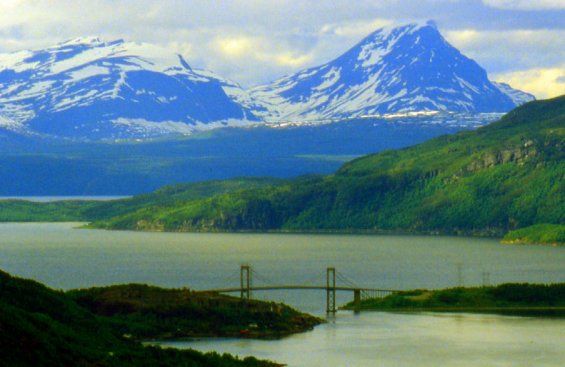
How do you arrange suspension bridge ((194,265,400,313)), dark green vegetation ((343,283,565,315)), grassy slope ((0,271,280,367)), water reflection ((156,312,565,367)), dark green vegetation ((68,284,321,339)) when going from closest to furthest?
1. grassy slope ((0,271,280,367))
2. water reflection ((156,312,565,367))
3. dark green vegetation ((68,284,321,339))
4. dark green vegetation ((343,283,565,315))
5. suspension bridge ((194,265,400,313))

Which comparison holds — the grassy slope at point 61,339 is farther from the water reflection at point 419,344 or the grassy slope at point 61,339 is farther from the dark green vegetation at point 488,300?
the dark green vegetation at point 488,300

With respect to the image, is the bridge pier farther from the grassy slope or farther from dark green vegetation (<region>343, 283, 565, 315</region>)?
the grassy slope

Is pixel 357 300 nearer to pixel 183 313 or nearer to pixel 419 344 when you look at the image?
pixel 183 313

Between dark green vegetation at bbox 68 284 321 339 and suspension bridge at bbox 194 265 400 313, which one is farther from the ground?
suspension bridge at bbox 194 265 400 313

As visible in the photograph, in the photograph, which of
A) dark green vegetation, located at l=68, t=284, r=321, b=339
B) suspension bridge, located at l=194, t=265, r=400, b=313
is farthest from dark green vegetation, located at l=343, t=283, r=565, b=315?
dark green vegetation, located at l=68, t=284, r=321, b=339

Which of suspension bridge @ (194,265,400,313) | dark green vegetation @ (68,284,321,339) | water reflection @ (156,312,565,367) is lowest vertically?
water reflection @ (156,312,565,367)

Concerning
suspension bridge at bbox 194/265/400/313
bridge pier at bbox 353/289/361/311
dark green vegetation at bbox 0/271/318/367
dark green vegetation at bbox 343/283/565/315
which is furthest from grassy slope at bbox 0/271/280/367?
dark green vegetation at bbox 343/283/565/315

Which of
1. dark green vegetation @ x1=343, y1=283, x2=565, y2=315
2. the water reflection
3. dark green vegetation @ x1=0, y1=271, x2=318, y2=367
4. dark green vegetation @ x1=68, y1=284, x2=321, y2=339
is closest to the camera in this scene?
dark green vegetation @ x1=0, y1=271, x2=318, y2=367

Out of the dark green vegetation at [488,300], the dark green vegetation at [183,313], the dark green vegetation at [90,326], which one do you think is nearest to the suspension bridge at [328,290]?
the dark green vegetation at [488,300]

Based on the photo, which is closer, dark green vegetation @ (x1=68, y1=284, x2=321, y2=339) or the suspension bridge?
dark green vegetation @ (x1=68, y1=284, x2=321, y2=339)
